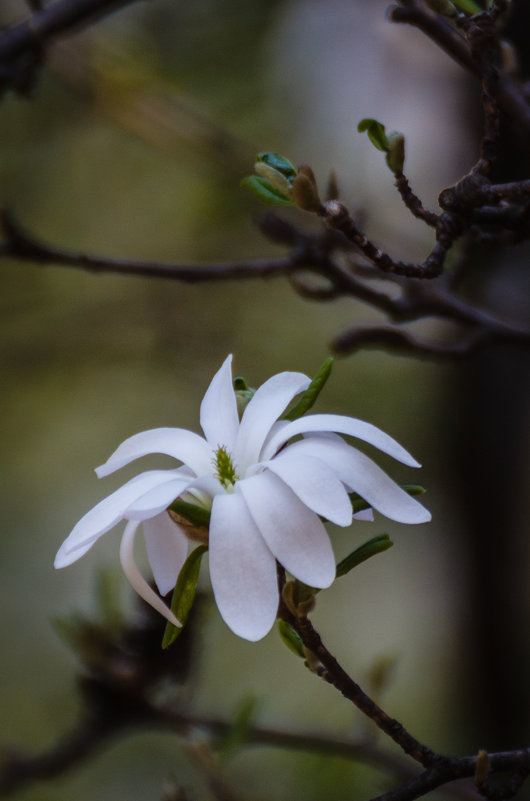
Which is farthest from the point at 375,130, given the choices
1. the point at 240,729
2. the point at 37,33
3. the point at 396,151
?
the point at 240,729

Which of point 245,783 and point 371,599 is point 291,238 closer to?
point 245,783

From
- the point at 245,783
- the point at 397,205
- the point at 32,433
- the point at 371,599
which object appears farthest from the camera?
the point at 371,599

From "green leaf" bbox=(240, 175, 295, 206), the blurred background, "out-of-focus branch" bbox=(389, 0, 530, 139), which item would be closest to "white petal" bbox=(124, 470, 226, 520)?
"green leaf" bbox=(240, 175, 295, 206)

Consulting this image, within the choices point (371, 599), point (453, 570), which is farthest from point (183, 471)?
point (371, 599)

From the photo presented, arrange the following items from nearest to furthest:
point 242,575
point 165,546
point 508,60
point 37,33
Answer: point 242,575 → point 165,546 → point 508,60 → point 37,33

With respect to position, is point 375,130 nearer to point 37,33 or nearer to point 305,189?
point 305,189

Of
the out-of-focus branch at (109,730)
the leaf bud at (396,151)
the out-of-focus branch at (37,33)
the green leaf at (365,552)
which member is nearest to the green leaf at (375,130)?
the leaf bud at (396,151)
